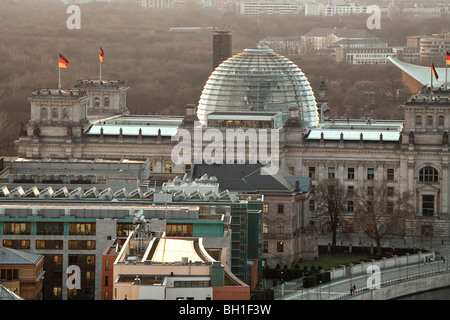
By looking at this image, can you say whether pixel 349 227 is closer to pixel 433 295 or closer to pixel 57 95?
pixel 433 295

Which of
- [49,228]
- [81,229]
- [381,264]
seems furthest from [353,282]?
[49,228]

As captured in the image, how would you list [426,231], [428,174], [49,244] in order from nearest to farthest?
[49,244] → [426,231] → [428,174]

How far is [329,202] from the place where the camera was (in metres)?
130

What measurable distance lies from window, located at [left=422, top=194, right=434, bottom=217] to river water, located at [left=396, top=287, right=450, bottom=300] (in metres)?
25.8

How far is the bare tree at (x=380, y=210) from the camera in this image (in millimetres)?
127125

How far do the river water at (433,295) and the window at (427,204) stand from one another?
84.8ft

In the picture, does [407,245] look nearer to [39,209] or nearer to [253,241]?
[253,241]

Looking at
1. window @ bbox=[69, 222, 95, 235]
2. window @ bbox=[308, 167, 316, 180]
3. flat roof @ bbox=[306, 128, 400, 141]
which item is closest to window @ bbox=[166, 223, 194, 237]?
window @ bbox=[69, 222, 95, 235]

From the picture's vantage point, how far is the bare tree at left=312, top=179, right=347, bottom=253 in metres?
129

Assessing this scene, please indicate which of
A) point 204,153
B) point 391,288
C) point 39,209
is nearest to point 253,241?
point 391,288

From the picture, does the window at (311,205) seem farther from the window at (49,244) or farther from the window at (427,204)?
the window at (49,244)

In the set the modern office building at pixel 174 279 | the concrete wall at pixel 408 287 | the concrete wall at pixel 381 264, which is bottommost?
the concrete wall at pixel 408 287

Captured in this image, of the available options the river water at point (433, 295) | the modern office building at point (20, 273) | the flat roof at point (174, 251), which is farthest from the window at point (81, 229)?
the river water at point (433, 295)

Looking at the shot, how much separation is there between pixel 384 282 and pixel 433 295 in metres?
4.15
